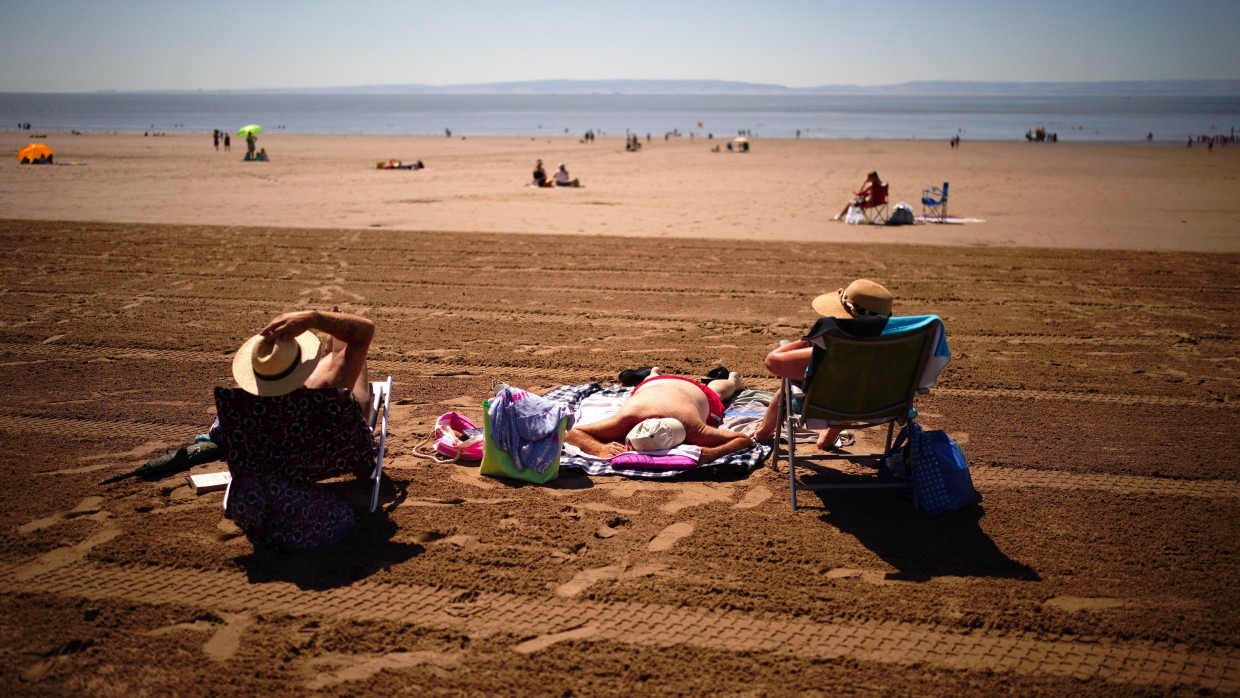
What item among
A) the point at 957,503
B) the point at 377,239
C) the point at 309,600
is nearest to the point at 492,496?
the point at 309,600

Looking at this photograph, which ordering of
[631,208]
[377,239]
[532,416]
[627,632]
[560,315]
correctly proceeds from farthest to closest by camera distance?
[631,208]
[377,239]
[560,315]
[532,416]
[627,632]

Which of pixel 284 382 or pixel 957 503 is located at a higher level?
pixel 284 382

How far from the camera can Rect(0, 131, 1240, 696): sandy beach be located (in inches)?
136

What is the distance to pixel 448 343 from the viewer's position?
8.22 m

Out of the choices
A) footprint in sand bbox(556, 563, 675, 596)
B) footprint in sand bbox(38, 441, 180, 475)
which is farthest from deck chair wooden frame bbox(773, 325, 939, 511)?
footprint in sand bbox(38, 441, 180, 475)

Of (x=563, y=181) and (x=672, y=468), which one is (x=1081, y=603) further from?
(x=563, y=181)

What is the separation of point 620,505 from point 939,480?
5.70ft

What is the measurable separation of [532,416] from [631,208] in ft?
46.6

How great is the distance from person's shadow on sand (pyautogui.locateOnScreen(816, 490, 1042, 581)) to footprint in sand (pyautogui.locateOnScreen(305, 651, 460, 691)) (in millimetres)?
2086

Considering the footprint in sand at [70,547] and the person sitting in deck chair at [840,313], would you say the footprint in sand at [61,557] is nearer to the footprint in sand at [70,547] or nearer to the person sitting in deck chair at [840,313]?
the footprint in sand at [70,547]

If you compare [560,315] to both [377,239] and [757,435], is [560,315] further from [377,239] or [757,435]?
[377,239]

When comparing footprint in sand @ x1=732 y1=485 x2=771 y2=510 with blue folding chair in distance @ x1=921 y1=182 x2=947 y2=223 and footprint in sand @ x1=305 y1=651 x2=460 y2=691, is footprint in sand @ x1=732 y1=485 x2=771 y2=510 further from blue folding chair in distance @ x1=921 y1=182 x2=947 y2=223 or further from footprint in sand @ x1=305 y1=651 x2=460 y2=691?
blue folding chair in distance @ x1=921 y1=182 x2=947 y2=223

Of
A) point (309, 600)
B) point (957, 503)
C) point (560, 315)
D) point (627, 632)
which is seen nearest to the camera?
point (627, 632)

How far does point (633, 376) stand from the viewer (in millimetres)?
6781
